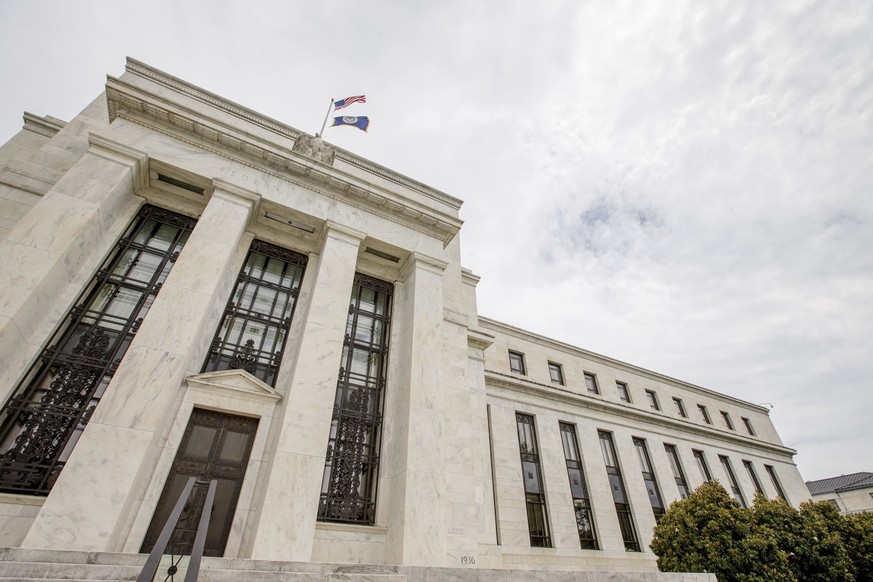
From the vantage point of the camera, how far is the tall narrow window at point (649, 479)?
21.5 m

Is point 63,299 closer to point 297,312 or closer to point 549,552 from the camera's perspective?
point 297,312

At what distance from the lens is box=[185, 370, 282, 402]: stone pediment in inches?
390

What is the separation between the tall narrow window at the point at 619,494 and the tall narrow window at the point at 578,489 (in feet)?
6.13

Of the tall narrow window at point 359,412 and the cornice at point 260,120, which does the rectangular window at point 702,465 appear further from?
the tall narrow window at point 359,412

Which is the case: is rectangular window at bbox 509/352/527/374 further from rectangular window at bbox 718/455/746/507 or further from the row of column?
rectangular window at bbox 718/455/746/507

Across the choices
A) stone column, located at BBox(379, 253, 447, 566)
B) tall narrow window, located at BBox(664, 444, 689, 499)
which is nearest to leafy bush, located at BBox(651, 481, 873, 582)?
stone column, located at BBox(379, 253, 447, 566)

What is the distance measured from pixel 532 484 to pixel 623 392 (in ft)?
38.3

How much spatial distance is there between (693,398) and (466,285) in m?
22.4

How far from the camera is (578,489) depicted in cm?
1958

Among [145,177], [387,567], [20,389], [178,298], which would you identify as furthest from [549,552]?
[145,177]

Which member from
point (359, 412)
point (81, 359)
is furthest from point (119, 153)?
point (359, 412)

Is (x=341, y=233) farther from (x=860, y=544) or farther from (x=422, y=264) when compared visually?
(x=860, y=544)

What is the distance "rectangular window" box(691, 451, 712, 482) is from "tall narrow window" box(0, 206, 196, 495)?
1228 inches

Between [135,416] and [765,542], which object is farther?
[765,542]
